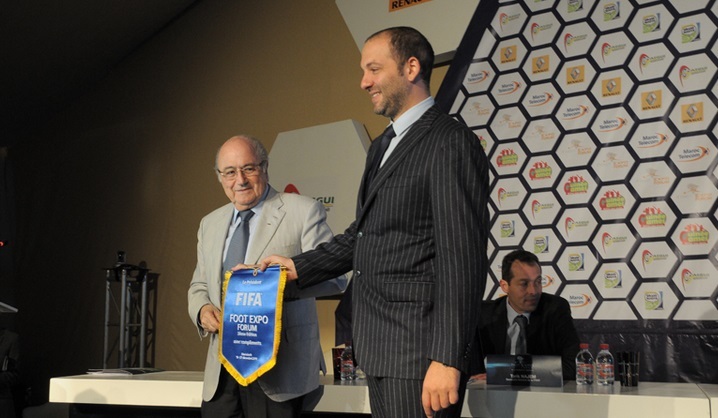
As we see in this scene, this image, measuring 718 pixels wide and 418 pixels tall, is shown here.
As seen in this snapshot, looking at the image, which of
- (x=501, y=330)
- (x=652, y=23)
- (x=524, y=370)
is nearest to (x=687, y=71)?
(x=652, y=23)

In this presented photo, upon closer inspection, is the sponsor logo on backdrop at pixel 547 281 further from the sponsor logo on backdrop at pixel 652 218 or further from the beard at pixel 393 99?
the beard at pixel 393 99

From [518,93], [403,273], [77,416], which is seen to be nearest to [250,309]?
[403,273]

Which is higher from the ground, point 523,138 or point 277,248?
point 523,138

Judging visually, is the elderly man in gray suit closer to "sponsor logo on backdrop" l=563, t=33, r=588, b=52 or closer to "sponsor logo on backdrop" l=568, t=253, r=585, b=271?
"sponsor logo on backdrop" l=568, t=253, r=585, b=271

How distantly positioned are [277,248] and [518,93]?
99.7 inches

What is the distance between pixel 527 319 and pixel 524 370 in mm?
1120

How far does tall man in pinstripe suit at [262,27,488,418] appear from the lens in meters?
1.48

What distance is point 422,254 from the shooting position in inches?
61.8

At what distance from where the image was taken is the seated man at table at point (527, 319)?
3586 mm

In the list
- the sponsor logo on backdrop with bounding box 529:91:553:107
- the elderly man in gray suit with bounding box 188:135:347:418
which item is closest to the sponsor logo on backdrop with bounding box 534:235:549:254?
the sponsor logo on backdrop with bounding box 529:91:553:107

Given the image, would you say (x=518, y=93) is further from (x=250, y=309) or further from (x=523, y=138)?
(x=250, y=309)

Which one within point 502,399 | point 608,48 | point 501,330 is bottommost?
point 502,399

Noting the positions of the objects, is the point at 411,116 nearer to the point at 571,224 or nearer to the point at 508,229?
the point at 571,224

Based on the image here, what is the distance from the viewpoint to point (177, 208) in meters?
6.15
